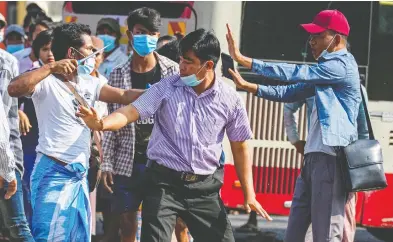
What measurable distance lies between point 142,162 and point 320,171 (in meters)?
1.41

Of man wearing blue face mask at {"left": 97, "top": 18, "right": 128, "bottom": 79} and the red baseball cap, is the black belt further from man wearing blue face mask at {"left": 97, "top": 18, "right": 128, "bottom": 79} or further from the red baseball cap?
man wearing blue face mask at {"left": 97, "top": 18, "right": 128, "bottom": 79}

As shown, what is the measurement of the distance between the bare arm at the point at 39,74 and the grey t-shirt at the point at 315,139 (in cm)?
182

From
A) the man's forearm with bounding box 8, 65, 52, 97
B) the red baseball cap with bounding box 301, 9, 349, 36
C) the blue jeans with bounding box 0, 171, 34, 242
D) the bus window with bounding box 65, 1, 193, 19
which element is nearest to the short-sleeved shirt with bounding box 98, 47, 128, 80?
the bus window with bounding box 65, 1, 193, 19

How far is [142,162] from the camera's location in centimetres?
768

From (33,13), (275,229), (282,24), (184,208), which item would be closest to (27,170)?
(282,24)

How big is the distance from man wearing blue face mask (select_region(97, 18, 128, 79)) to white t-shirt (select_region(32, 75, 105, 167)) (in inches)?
138

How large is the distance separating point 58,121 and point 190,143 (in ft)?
2.90

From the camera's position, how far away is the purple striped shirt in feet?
20.7

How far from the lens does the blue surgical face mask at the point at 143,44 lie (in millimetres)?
7535

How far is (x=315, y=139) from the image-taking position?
7.09 metres

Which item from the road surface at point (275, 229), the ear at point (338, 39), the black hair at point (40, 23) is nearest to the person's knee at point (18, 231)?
the ear at point (338, 39)

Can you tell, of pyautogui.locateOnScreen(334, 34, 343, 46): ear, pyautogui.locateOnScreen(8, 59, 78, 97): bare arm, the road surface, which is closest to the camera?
pyautogui.locateOnScreen(8, 59, 78, 97): bare arm

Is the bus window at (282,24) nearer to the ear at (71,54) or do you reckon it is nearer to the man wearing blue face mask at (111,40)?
the man wearing blue face mask at (111,40)

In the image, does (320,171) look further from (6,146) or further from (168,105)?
(6,146)
